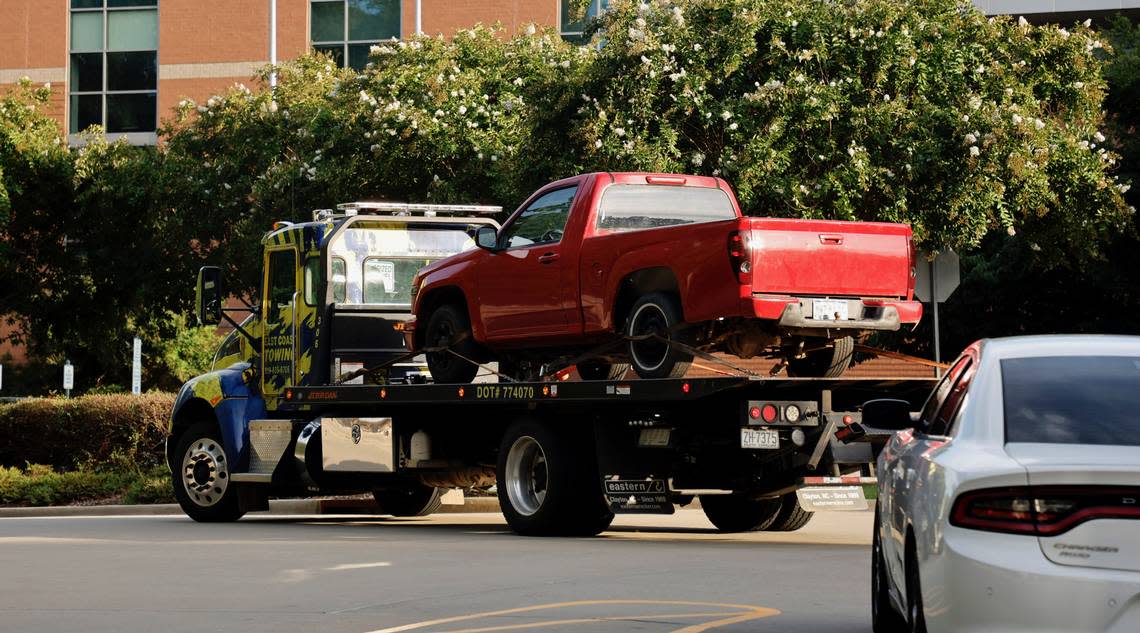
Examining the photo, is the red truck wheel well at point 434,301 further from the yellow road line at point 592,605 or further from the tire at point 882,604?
the tire at point 882,604

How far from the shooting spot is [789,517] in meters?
17.3

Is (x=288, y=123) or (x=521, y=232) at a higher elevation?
(x=288, y=123)

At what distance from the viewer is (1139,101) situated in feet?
96.9

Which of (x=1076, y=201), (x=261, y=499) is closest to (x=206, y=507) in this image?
(x=261, y=499)

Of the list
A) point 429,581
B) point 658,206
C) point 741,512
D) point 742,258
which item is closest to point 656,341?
point 742,258

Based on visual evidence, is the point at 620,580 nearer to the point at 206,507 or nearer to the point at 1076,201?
the point at 206,507

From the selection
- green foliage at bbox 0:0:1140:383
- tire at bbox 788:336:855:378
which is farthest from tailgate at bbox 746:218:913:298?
green foliage at bbox 0:0:1140:383

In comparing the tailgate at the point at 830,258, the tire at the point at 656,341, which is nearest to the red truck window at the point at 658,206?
the tire at the point at 656,341

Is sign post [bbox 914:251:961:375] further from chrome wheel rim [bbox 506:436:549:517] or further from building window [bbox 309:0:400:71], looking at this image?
building window [bbox 309:0:400:71]

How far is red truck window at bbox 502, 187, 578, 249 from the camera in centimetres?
1568

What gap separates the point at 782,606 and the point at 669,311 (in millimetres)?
4243

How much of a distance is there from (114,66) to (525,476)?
3882 cm

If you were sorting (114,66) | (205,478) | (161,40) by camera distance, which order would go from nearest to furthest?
(205,478) → (161,40) → (114,66)

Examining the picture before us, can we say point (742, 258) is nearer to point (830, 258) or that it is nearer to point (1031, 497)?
point (830, 258)
